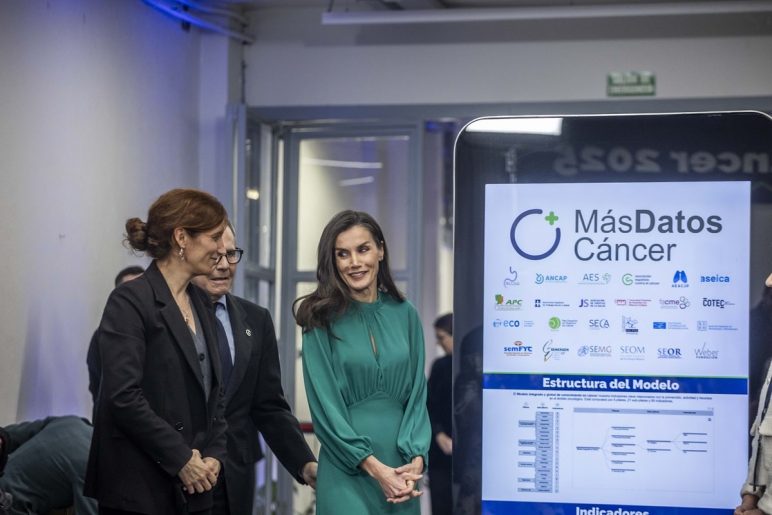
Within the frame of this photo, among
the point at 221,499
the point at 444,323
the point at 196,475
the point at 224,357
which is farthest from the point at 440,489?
the point at 196,475

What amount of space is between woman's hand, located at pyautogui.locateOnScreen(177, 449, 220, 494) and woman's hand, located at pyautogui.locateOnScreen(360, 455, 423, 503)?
1.39 feet

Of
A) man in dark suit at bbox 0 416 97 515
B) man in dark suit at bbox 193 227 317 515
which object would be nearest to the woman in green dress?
man in dark suit at bbox 193 227 317 515

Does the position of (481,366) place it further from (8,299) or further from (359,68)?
(359,68)

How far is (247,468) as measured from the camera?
4090mm

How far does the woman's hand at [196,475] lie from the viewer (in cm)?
320

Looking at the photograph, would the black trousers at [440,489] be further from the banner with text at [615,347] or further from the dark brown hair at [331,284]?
the banner with text at [615,347]

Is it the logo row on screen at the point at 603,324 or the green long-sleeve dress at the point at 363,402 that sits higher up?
the logo row on screen at the point at 603,324

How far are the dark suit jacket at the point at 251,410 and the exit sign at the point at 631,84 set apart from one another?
426 cm

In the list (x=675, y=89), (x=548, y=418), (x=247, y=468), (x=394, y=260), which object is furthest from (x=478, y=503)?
(x=394, y=260)

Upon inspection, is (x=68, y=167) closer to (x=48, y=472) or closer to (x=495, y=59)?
(x=48, y=472)

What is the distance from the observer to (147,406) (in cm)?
317

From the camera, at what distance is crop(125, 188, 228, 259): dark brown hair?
3.35 metres

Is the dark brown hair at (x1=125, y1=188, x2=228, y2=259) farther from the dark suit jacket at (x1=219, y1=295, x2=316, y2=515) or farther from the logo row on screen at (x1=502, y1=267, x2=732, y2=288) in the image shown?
the logo row on screen at (x1=502, y1=267, x2=732, y2=288)

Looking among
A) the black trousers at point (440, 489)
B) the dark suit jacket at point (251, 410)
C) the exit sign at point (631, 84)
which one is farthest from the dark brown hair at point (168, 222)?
the exit sign at point (631, 84)
